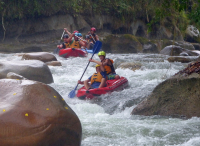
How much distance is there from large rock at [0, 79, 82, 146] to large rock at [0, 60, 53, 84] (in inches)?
134

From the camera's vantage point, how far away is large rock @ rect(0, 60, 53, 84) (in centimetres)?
618

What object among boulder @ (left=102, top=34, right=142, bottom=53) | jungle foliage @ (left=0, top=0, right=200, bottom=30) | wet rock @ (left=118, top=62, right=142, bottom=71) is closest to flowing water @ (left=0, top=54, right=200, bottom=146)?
wet rock @ (left=118, top=62, right=142, bottom=71)

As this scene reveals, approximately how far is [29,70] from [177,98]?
136 inches

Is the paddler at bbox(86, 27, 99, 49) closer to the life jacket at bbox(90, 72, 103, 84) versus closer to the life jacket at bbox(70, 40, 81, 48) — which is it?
the life jacket at bbox(70, 40, 81, 48)

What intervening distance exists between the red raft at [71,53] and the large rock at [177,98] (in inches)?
275

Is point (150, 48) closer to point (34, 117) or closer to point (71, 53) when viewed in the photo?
point (71, 53)

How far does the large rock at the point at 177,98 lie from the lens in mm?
4164

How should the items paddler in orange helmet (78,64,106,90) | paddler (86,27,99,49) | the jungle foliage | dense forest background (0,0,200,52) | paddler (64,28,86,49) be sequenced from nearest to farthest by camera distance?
1. paddler in orange helmet (78,64,106,90)
2. paddler (64,28,86,49)
3. paddler (86,27,99,49)
4. the jungle foliage
5. dense forest background (0,0,200,52)

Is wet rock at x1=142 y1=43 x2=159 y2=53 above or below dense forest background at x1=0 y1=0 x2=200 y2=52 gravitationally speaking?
below

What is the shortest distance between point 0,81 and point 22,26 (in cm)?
1270

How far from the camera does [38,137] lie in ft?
8.08

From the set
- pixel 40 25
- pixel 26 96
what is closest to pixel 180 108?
pixel 26 96

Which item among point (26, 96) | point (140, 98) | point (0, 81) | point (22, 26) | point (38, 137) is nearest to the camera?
point (38, 137)

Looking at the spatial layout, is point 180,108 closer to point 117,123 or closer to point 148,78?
point 117,123
